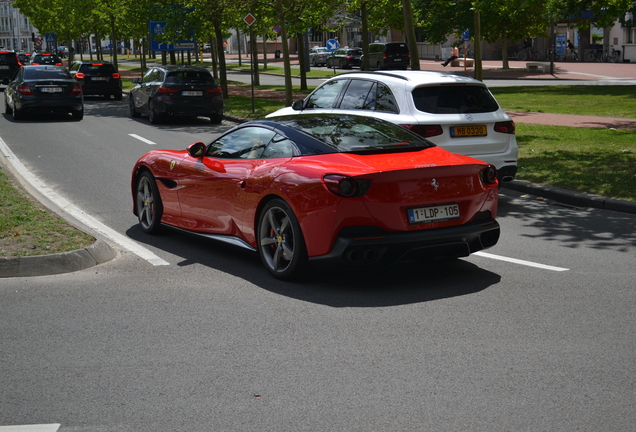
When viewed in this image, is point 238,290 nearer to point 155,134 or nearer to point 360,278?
point 360,278

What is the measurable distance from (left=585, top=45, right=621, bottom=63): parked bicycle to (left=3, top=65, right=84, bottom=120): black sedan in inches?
1719

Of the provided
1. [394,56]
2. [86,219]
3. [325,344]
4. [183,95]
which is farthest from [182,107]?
[394,56]

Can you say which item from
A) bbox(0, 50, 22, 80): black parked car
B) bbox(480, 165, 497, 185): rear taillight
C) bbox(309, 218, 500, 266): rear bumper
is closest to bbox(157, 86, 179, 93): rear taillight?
bbox(480, 165, 497, 185): rear taillight

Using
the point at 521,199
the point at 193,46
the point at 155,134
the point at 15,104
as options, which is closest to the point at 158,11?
the point at 193,46

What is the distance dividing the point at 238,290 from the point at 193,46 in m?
37.3

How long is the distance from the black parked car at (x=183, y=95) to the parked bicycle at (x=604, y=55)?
4204 centimetres

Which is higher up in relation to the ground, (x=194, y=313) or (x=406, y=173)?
(x=406, y=173)

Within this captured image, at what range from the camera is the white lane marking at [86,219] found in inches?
321

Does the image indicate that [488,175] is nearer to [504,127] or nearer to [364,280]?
[364,280]

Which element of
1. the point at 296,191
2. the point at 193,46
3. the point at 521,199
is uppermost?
the point at 193,46

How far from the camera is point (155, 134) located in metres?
21.3

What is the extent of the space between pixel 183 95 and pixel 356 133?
688 inches

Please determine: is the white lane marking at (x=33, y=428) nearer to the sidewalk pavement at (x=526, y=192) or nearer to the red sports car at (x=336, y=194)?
the red sports car at (x=336, y=194)

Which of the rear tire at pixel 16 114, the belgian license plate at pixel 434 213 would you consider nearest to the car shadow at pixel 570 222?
the belgian license plate at pixel 434 213
